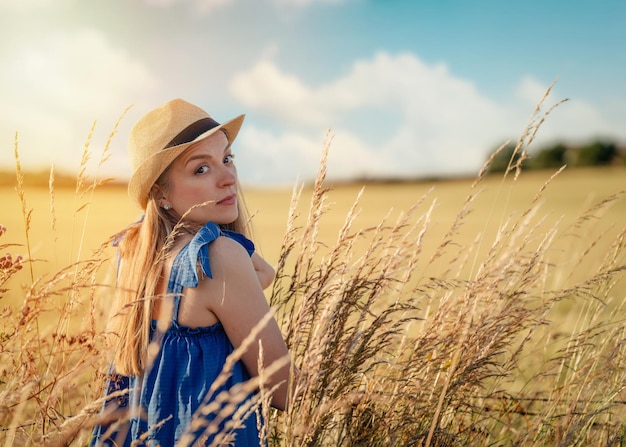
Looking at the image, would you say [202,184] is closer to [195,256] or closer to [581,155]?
[195,256]

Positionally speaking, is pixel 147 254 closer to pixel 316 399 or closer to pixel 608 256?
pixel 316 399

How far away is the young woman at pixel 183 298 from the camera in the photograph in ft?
6.54

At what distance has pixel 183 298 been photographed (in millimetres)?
2064

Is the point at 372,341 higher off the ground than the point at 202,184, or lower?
lower

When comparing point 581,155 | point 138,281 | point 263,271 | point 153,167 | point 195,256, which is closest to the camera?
point 195,256

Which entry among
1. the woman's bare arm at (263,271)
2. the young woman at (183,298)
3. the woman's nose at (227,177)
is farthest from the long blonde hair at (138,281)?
the woman's bare arm at (263,271)

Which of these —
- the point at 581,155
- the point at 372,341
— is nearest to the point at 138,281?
the point at 372,341

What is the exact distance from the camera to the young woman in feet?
6.54

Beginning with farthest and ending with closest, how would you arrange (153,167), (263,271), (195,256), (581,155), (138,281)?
(581,155), (263,271), (153,167), (138,281), (195,256)

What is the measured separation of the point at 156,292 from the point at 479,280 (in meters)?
1.25

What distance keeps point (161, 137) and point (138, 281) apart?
2.04 ft

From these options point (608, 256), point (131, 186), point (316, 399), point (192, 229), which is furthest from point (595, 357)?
point (131, 186)

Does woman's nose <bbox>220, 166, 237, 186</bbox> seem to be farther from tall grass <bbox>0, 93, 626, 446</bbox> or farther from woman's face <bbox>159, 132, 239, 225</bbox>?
tall grass <bbox>0, 93, 626, 446</bbox>

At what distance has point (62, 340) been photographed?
6.61 ft
